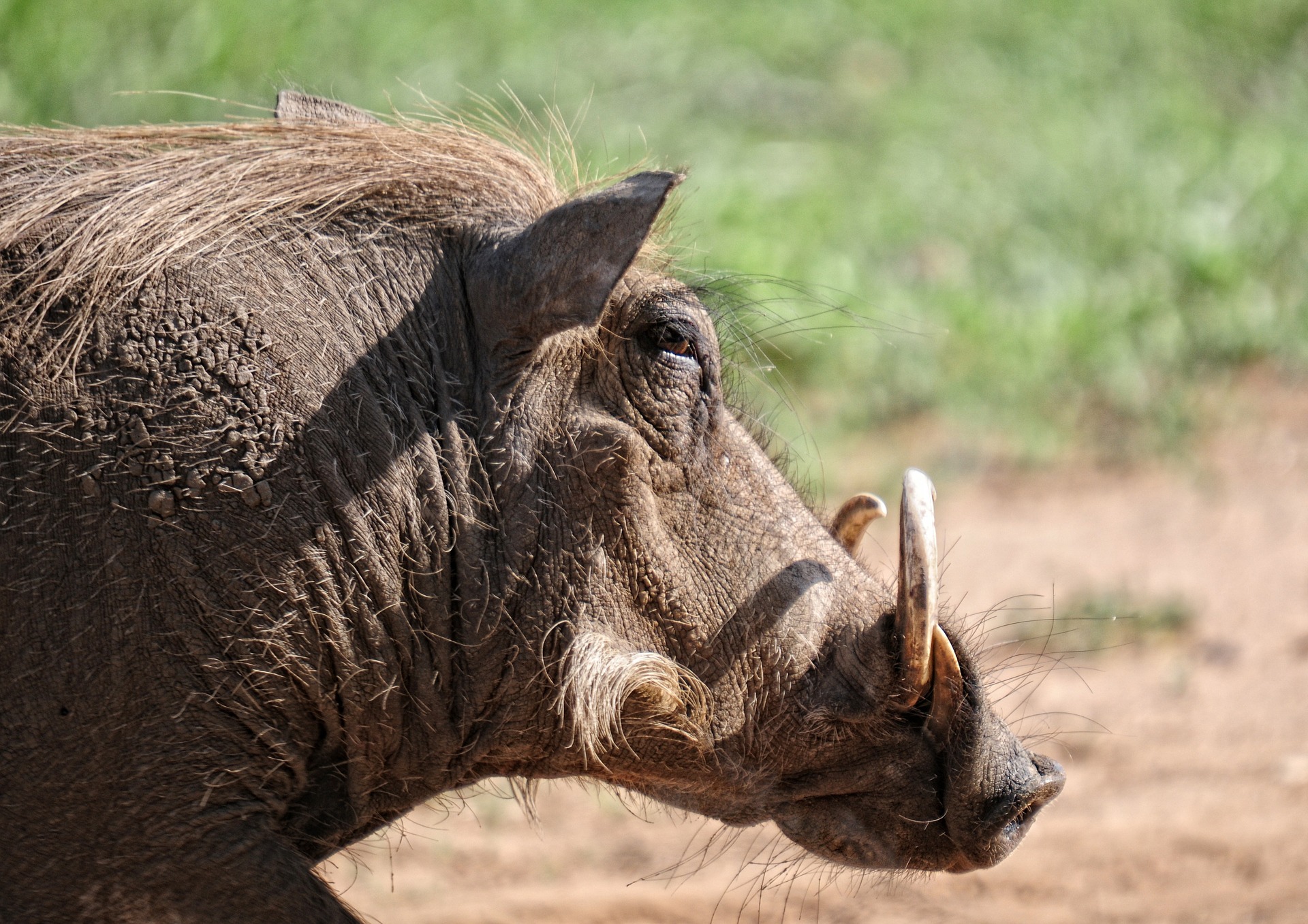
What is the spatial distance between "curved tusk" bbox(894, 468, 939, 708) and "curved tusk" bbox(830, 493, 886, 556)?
1.02 ft

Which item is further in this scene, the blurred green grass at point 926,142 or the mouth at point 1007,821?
the blurred green grass at point 926,142

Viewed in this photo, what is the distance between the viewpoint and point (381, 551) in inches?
92.1

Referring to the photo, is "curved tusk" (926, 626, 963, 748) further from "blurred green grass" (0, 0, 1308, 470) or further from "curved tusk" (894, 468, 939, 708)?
"blurred green grass" (0, 0, 1308, 470)

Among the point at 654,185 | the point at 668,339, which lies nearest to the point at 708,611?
the point at 668,339

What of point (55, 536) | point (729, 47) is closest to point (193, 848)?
point (55, 536)

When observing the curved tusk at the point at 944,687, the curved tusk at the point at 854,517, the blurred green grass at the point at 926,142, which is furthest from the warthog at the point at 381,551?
the blurred green grass at the point at 926,142

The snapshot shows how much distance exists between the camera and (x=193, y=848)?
7.28 ft

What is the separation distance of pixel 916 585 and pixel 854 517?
432 mm

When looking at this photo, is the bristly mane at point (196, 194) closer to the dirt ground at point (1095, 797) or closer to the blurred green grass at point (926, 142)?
the dirt ground at point (1095, 797)

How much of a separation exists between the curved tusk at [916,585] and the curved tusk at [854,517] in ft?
1.02

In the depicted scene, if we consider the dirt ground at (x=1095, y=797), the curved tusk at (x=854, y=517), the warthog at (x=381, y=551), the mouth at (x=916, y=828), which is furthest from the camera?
the dirt ground at (x=1095, y=797)

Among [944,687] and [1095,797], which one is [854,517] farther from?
[1095,797]

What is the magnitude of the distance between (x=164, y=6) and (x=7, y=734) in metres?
5.40

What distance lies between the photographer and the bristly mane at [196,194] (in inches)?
88.4
